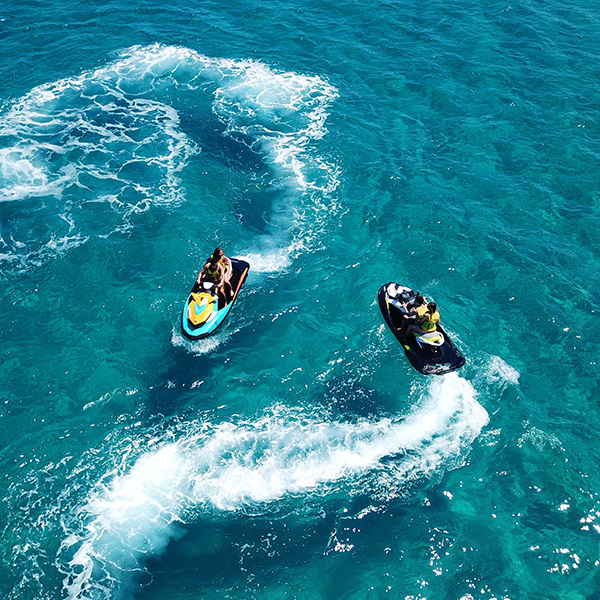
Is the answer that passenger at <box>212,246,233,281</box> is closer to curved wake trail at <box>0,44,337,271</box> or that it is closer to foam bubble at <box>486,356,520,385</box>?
curved wake trail at <box>0,44,337,271</box>

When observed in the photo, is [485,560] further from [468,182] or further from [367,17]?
[367,17]

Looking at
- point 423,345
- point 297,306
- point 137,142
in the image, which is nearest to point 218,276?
point 297,306

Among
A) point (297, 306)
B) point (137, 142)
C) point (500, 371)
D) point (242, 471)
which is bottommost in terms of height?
point (242, 471)

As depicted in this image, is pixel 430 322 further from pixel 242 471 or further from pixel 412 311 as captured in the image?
pixel 242 471

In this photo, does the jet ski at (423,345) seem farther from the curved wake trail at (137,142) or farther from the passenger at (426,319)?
the curved wake trail at (137,142)

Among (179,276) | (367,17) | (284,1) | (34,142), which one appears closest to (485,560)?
(179,276)

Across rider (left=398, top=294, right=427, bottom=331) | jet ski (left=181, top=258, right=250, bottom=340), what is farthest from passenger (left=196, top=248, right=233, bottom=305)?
rider (left=398, top=294, right=427, bottom=331)

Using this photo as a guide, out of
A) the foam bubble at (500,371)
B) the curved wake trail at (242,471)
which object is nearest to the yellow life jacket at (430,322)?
the curved wake trail at (242,471)
